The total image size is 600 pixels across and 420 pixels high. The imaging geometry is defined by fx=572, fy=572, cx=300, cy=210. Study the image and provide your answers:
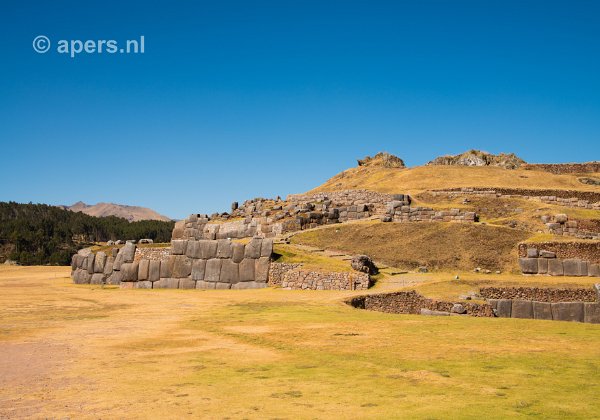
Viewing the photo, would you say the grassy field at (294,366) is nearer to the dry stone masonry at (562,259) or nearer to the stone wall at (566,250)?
the dry stone masonry at (562,259)

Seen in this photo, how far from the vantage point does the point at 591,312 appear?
60.6 ft

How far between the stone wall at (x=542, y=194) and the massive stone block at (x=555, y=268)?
1712 centimetres

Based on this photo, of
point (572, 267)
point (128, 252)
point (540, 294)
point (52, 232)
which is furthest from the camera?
point (52, 232)

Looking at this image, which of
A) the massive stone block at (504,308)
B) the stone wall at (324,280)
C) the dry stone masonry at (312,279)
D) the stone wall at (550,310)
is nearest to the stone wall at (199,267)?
the dry stone masonry at (312,279)

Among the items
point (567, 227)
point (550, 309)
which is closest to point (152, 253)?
point (550, 309)

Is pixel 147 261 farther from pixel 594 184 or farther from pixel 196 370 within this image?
pixel 594 184

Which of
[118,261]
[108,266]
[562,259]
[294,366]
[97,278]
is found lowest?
Answer: [294,366]

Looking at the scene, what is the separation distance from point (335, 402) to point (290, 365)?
267 cm

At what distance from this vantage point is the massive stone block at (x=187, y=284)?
30250 mm

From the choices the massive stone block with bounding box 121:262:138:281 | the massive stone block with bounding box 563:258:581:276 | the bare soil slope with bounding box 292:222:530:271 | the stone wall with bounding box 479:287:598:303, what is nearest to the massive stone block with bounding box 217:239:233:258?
the massive stone block with bounding box 121:262:138:281

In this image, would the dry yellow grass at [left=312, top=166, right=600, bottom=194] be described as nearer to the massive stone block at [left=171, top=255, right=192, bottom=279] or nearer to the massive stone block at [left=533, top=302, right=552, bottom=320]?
the massive stone block at [left=171, top=255, right=192, bottom=279]

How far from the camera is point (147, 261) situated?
31.2m

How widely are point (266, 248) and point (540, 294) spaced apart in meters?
13.0

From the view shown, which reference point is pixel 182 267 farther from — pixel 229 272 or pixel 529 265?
pixel 529 265
